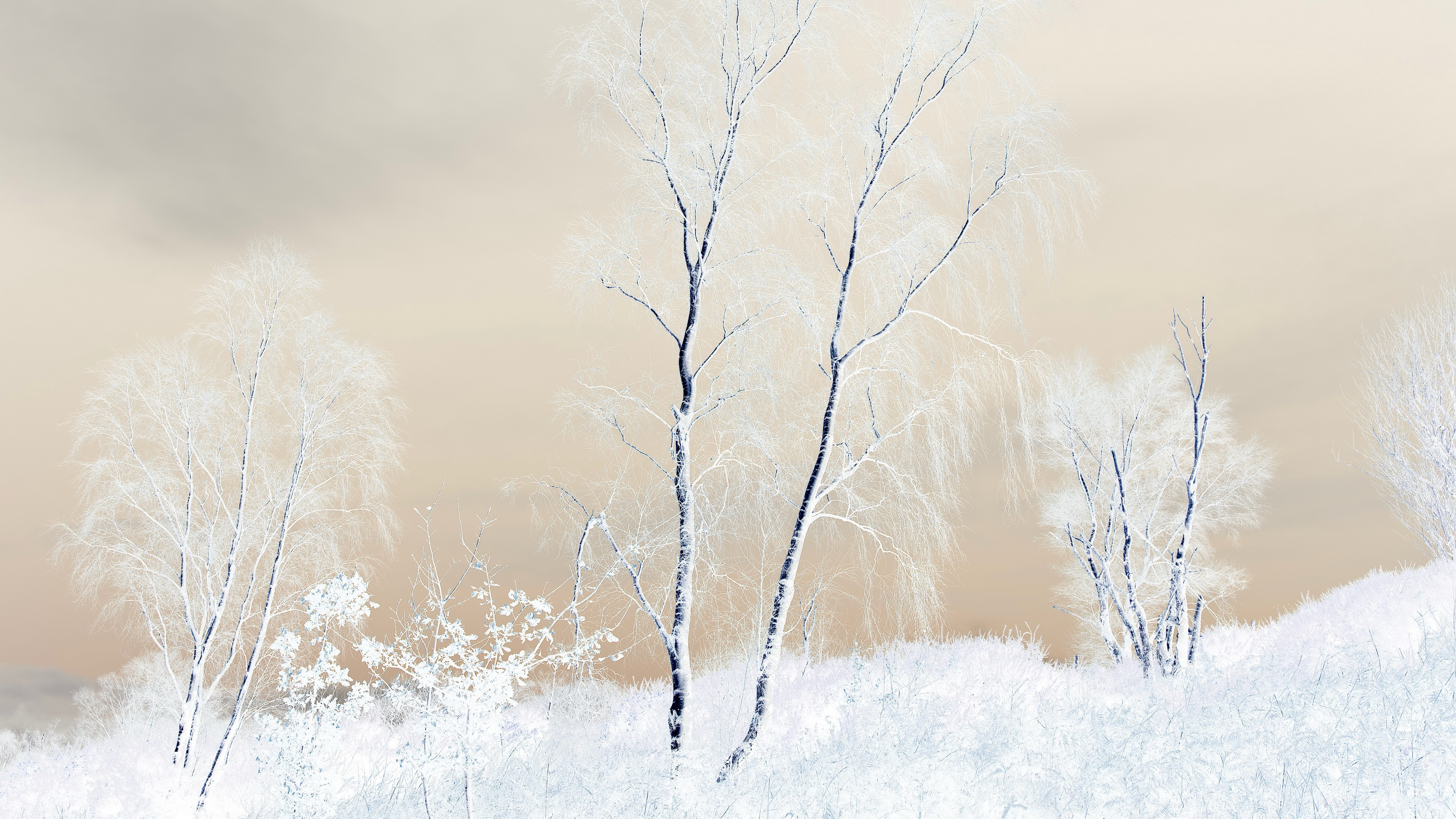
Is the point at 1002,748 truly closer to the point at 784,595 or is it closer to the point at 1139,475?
the point at 784,595

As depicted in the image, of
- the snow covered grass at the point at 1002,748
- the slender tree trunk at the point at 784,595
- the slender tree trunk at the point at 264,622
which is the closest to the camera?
the snow covered grass at the point at 1002,748

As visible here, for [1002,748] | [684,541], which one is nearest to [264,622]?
[684,541]

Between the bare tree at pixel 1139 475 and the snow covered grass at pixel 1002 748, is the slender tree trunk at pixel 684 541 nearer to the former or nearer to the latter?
the snow covered grass at pixel 1002 748

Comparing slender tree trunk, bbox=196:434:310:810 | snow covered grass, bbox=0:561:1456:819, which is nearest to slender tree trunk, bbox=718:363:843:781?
snow covered grass, bbox=0:561:1456:819

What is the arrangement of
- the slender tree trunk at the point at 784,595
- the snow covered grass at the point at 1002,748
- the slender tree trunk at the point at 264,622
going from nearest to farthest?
the snow covered grass at the point at 1002,748 < the slender tree trunk at the point at 784,595 < the slender tree trunk at the point at 264,622

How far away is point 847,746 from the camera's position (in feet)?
29.1

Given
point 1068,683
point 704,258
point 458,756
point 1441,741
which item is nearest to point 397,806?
point 458,756

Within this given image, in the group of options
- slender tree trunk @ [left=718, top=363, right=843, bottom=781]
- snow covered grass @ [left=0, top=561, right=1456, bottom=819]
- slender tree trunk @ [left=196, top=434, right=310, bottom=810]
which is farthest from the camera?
slender tree trunk @ [left=196, top=434, right=310, bottom=810]

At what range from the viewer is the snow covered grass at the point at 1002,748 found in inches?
271

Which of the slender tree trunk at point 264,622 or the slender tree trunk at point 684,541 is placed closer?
the slender tree trunk at point 684,541

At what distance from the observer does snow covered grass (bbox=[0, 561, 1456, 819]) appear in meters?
6.89

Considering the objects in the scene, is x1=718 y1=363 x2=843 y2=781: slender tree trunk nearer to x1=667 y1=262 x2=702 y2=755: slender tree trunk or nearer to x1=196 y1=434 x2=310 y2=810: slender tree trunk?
x1=667 y1=262 x2=702 y2=755: slender tree trunk

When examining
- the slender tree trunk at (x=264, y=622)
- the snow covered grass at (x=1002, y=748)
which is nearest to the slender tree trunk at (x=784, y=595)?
the snow covered grass at (x=1002, y=748)

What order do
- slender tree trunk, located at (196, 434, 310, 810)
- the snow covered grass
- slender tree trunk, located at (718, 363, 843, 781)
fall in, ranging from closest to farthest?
1. the snow covered grass
2. slender tree trunk, located at (718, 363, 843, 781)
3. slender tree trunk, located at (196, 434, 310, 810)
